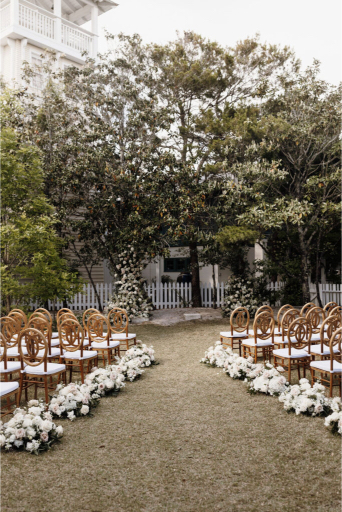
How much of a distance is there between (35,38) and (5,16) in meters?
1.63

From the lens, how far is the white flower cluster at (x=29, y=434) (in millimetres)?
3939

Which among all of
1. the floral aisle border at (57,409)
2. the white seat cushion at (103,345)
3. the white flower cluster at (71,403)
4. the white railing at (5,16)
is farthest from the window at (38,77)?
the white flower cluster at (71,403)

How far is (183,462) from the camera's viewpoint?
12.2 feet

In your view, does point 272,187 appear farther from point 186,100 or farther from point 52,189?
point 52,189

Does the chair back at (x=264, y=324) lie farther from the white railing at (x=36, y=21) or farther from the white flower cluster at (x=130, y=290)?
the white railing at (x=36, y=21)

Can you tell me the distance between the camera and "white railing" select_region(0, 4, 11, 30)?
1622 centimetres

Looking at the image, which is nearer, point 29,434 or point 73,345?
point 29,434

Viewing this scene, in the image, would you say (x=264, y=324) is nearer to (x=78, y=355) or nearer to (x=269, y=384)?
(x=269, y=384)

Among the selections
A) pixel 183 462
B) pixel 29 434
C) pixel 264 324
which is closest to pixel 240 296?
pixel 264 324

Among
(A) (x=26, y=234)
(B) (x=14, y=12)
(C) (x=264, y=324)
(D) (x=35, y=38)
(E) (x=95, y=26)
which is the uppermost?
(E) (x=95, y=26)

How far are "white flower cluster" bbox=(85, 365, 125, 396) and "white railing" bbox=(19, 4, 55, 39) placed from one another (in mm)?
15509

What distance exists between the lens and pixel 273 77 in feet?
50.5

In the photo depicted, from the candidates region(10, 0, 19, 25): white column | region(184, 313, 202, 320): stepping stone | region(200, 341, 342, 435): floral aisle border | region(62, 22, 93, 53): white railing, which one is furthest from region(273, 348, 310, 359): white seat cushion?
region(62, 22, 93, 53): white railing

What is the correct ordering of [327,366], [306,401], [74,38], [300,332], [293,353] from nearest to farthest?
[306,401]
[327,366]
[300,332]
[293,353]
[74,38]
